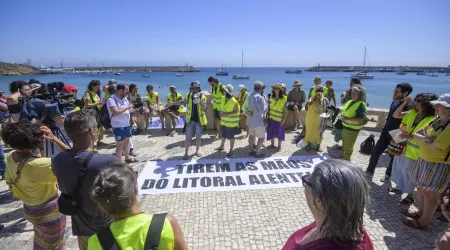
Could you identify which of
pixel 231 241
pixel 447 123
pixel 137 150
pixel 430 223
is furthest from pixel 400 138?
pixel 137 150

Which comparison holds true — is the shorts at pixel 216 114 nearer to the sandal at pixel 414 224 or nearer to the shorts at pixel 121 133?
the shorts at pixel 121 133

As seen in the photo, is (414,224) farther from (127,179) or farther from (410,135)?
(127,179)

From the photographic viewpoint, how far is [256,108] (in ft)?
19.7

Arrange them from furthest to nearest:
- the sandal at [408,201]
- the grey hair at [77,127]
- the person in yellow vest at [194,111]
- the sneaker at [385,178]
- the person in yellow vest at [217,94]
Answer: the person in yellow vest at [217,94]
the person in yellow vest at [194,111]
the sneaker at [385,178]
the sandal at [408,201]
the grey hair at [77,127]

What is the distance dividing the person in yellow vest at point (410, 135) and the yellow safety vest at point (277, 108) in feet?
8.10

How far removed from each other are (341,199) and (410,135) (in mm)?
3746

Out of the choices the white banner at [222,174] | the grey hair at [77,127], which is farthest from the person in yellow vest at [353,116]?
the grey hair at [77,127]

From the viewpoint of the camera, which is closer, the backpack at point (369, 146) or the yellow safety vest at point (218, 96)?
the backpack at point (369, 146)

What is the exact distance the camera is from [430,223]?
3.72m

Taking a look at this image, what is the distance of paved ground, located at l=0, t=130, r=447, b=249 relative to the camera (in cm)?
329

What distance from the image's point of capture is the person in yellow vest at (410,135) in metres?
3.89

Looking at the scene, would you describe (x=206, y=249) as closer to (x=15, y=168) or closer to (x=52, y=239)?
(x=52, y=239)

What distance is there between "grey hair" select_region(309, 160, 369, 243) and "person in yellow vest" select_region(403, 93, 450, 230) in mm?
2781

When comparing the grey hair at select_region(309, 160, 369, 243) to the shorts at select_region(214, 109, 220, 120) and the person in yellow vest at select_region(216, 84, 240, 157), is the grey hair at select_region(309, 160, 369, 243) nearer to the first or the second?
the person in yellow vest at select_region(216, 84, 240, 157)
